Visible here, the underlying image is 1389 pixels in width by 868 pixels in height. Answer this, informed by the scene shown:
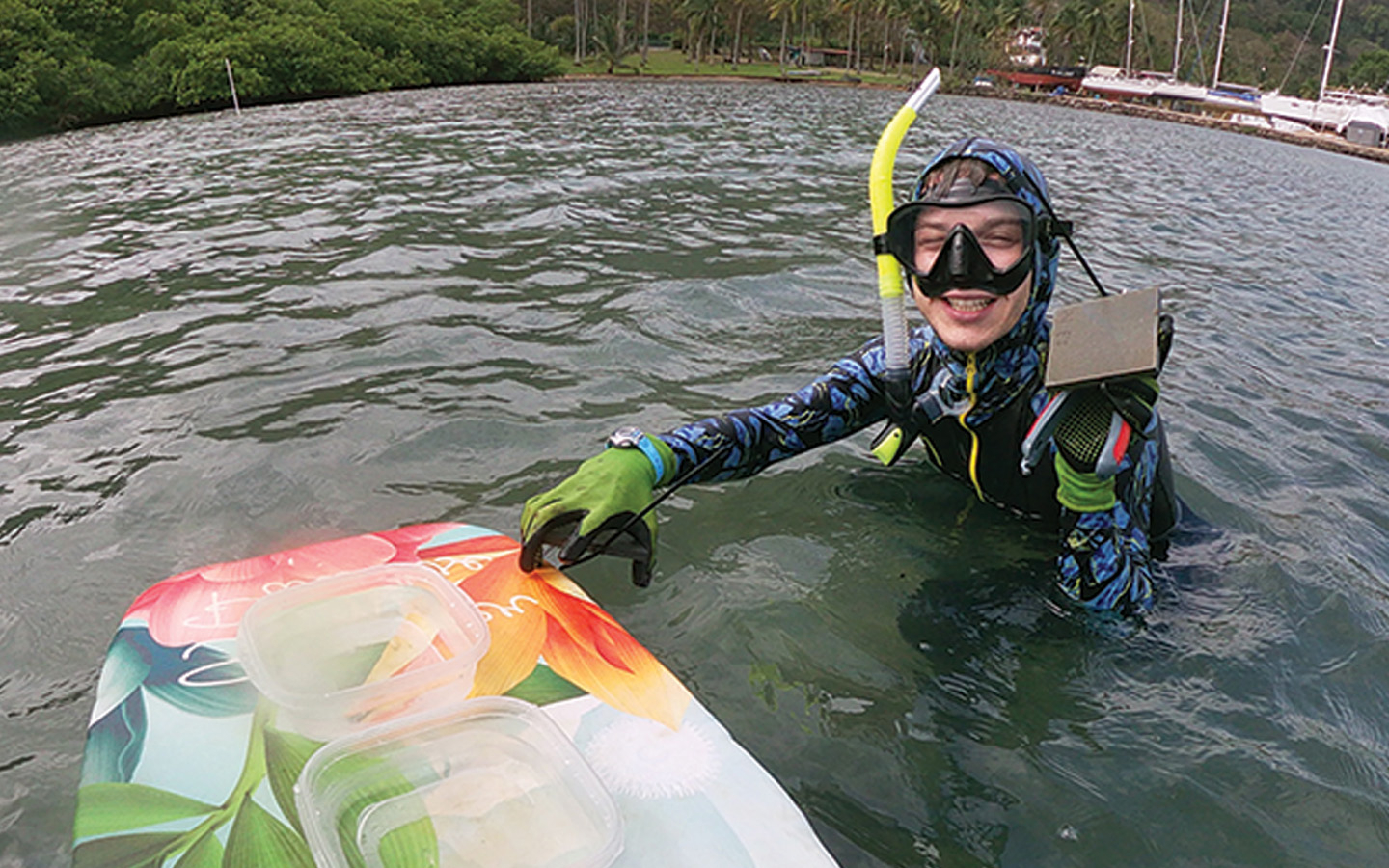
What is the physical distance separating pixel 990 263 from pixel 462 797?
2257 millimetres

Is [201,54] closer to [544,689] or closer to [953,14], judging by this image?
[544,689]

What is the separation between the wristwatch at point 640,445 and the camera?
3.06 m

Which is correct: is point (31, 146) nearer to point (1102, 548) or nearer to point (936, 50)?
point (1102, 548)

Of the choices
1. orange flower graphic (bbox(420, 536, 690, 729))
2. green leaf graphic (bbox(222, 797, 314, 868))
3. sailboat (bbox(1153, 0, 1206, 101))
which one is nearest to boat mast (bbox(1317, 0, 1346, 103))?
sailboat (bbox(1153, 0, 1206, 101))

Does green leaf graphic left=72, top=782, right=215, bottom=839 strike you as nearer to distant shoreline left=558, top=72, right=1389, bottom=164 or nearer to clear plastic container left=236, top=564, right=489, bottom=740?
clear plastic container left=236, top=564, right=489, bottom=740

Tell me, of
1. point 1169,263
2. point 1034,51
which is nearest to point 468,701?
point 1169,263

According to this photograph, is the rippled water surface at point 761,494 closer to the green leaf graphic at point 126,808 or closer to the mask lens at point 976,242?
the green leaf graphic at point 126,808

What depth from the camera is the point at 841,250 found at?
957cm

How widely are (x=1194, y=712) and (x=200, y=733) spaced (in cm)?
302

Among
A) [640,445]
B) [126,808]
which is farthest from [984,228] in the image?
[126,808]

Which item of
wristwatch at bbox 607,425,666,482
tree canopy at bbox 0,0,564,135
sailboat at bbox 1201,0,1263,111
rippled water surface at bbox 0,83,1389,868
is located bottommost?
rippled water surface at bbox 0,83,1389,868

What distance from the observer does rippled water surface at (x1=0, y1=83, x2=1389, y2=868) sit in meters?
2.54

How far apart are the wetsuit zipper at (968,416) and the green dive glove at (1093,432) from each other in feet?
1.34

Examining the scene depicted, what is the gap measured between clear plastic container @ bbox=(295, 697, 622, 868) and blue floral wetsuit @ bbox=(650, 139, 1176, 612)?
128 centimetres
